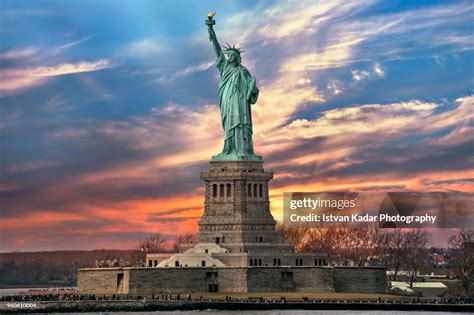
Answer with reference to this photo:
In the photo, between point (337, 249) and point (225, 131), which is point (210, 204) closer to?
point (225, 131)

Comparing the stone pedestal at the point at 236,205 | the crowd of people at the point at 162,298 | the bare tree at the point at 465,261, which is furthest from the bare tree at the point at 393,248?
the crowd of people at the point at 162,298

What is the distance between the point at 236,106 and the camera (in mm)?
126312

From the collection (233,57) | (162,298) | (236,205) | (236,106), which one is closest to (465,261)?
(236,205)

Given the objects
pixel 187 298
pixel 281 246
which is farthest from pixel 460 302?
pixel 187 298

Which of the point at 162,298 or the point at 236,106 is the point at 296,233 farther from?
the point at 162,298

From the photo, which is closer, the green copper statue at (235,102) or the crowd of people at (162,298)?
the crowd of people at (162,298)

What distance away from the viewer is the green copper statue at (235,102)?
126250 mm

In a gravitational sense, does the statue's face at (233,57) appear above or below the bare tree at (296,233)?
above

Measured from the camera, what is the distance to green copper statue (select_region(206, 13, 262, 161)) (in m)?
126

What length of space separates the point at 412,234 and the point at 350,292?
51.3m

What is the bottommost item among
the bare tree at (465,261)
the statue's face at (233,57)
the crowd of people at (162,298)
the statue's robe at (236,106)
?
the crowd of people at (162,298)

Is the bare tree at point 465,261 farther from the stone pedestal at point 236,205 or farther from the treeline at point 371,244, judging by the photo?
the stone pedestal at point 236,205

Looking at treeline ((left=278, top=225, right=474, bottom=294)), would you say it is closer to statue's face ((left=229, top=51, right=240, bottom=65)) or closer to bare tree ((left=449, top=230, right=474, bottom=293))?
bare tree ((left=449, top=230, right=474, bottom=293))

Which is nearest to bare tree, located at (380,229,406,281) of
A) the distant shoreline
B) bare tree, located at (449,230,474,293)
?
bare tree, located at (449,230,474,293)
